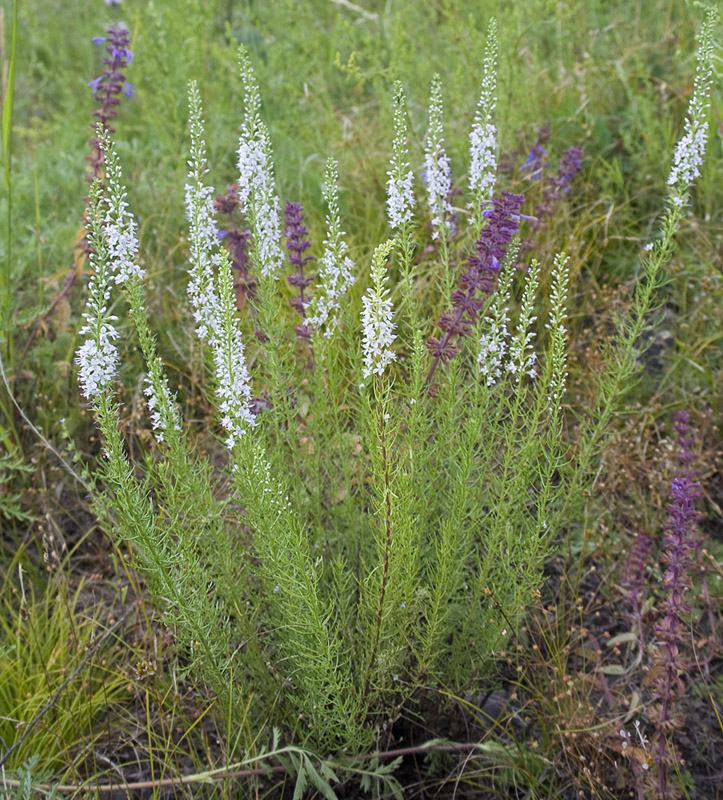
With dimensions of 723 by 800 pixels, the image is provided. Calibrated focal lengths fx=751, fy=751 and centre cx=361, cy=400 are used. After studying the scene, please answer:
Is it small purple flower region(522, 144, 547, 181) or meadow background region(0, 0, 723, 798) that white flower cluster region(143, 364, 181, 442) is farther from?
small purple flower region(522, 144, 547, 181)

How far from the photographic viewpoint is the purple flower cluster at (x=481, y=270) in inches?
90.7

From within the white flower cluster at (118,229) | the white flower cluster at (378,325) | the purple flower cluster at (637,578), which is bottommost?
the purple flower cluster at (637,578)

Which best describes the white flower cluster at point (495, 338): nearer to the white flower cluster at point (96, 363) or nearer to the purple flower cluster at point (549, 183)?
the white flower cluster at point (96, 363)

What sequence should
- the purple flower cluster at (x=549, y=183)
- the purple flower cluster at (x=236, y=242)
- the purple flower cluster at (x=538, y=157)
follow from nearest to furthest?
the purple flower cluster at (x=236, y=242), the purple flower cluster at (x=549, y=183), the purple flower cluster at (x=538, y=157)

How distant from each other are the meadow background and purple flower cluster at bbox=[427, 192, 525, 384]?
66 cm

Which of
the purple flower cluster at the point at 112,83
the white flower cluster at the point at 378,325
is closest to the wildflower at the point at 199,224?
the white flower cluster at the point at 378,325

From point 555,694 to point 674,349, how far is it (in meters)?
2.09

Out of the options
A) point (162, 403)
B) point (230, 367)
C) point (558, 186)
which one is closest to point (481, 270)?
point (230, 367)

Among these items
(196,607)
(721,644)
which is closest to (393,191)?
(196,607)

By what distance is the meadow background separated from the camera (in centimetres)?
248

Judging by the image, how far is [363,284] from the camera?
12.8ft

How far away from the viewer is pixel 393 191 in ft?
7.21

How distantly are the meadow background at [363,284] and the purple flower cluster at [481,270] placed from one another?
0.66 m

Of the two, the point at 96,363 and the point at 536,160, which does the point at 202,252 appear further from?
the point at 536,160
